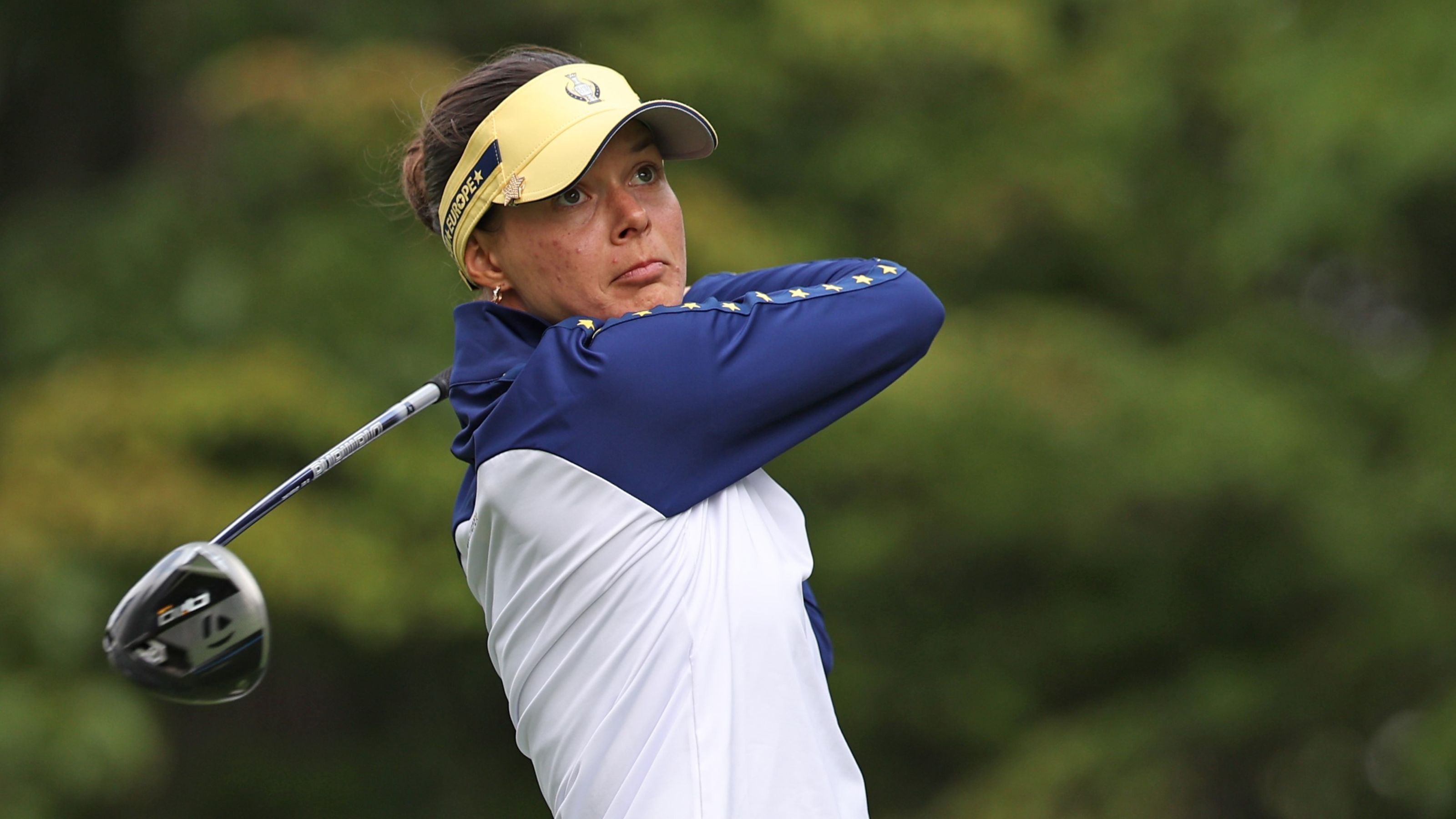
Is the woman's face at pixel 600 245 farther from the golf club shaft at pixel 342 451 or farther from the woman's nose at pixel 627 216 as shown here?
the golf club shaft at pixel 342 451

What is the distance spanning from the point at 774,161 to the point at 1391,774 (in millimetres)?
3645

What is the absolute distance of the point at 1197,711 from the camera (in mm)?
6750

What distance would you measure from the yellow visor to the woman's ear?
15 mm

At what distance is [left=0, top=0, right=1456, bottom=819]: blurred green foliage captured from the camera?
548 centimetres

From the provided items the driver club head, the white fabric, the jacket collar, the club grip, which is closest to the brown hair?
the jacket collar

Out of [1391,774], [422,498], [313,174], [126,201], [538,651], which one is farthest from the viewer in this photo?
[1391,774]

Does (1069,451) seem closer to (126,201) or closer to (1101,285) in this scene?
(1101,285)

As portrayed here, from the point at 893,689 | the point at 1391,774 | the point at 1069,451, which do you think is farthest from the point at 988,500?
the point at 1391,774

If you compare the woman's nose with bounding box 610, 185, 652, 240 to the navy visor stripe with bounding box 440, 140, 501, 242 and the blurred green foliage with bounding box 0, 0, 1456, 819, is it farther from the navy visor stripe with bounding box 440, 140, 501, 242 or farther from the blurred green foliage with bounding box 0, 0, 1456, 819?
the blurred green foliage with bounding box 0, 0, 1456, 819

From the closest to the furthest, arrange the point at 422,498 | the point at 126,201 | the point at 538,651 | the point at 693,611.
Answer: the point at 693,611, the point at 538,651, the point at 422,498, the point at 126,201

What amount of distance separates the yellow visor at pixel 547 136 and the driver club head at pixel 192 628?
1.97 feet

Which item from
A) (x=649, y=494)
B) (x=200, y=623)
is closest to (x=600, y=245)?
(x=649, y=494)

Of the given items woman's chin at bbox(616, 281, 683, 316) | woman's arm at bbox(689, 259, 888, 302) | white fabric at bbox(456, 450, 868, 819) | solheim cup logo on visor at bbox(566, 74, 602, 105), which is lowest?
white fabric at bbox(456, 450, 868, 819)

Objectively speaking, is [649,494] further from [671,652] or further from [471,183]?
[471,183]
